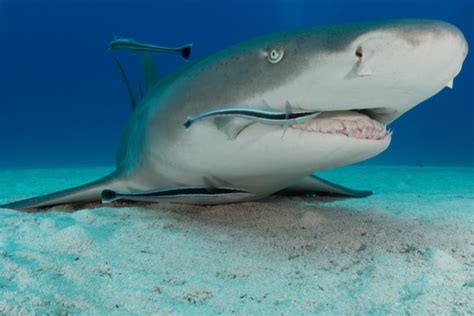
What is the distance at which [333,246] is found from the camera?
2340 mm

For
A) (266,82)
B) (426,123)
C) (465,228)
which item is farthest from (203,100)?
(426,123)

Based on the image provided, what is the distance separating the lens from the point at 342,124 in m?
2.06

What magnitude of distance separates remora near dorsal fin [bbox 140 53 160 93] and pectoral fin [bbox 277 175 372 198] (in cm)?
188

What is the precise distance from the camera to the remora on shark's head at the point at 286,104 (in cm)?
163

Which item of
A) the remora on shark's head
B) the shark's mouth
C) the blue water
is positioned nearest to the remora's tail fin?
the remora on shark's head

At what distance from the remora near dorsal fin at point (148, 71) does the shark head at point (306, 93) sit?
1.92m

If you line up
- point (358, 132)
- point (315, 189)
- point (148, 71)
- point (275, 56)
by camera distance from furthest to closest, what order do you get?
point (148, 71) → point (315, 189) → point (358, 132) → point (275, 56)

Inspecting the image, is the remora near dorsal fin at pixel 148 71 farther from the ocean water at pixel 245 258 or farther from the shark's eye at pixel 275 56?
the shark's eye at pixel 275 56

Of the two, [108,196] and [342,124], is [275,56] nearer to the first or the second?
[342,124]

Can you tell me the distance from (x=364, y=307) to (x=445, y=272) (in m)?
0.50

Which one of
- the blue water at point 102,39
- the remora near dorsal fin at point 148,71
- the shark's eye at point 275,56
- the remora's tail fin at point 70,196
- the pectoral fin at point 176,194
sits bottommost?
the pectoral fin at point 176,194

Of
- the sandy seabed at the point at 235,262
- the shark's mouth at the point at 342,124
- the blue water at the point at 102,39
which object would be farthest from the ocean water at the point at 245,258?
the blue water at the point at 102,39

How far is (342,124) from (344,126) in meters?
0.02

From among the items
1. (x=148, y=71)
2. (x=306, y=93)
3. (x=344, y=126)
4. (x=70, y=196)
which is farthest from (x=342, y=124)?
(x=148, y=71)
